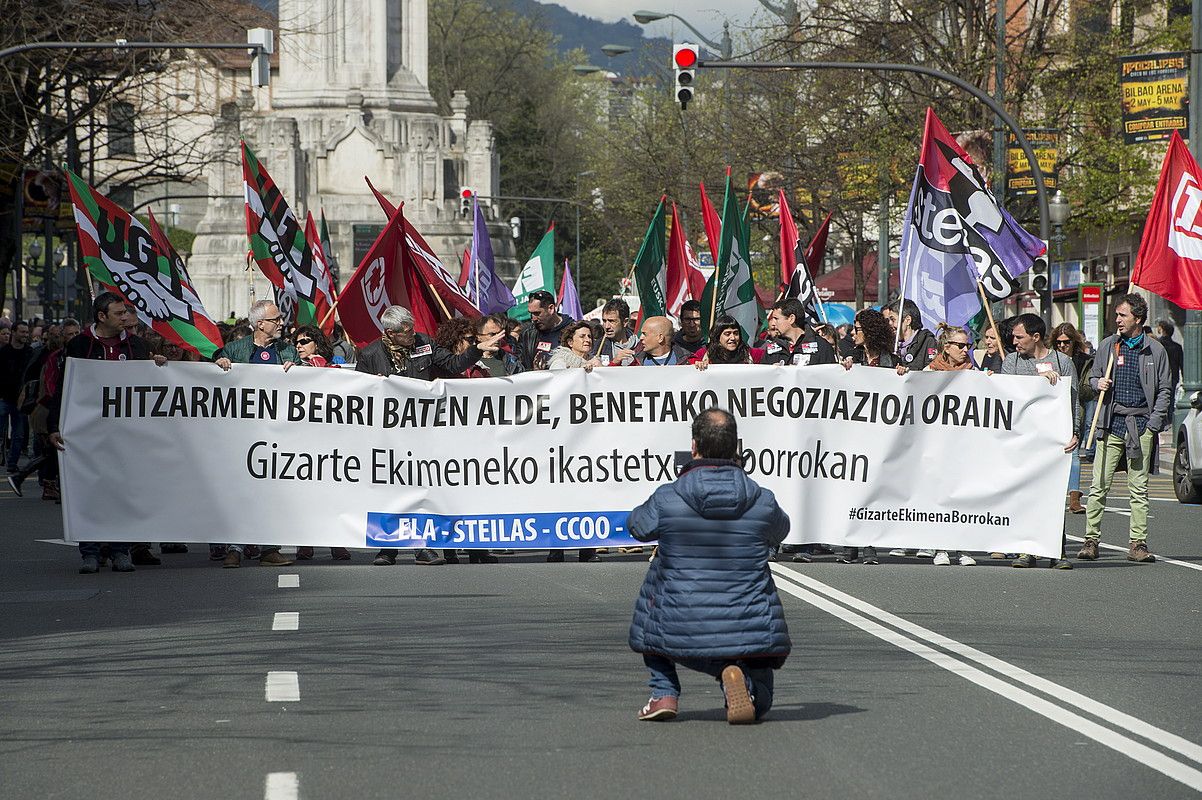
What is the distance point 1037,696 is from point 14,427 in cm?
1945

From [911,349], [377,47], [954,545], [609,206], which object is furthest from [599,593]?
[377,47]

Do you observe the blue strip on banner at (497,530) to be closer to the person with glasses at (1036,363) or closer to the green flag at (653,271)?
the person with glasses at (1036,363)

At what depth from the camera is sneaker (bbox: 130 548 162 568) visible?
47.3 feet

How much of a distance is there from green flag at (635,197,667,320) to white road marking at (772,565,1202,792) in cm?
1105

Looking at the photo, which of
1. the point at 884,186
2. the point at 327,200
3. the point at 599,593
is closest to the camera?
the point at 599,593

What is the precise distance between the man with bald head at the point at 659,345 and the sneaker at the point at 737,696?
23.8 ft

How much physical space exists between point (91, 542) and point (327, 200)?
221ft

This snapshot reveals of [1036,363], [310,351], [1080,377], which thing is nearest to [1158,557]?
[1036,363]

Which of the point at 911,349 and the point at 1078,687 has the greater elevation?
the point at 911,349

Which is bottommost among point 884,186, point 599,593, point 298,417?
point 599,593

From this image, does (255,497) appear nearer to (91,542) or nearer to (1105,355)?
(91,542)

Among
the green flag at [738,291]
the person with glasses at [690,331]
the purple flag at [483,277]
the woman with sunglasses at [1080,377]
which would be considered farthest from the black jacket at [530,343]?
the purple flag at [483,277]

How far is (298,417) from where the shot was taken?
46.5ft

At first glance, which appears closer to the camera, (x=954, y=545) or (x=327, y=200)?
(x=954, y=545)
